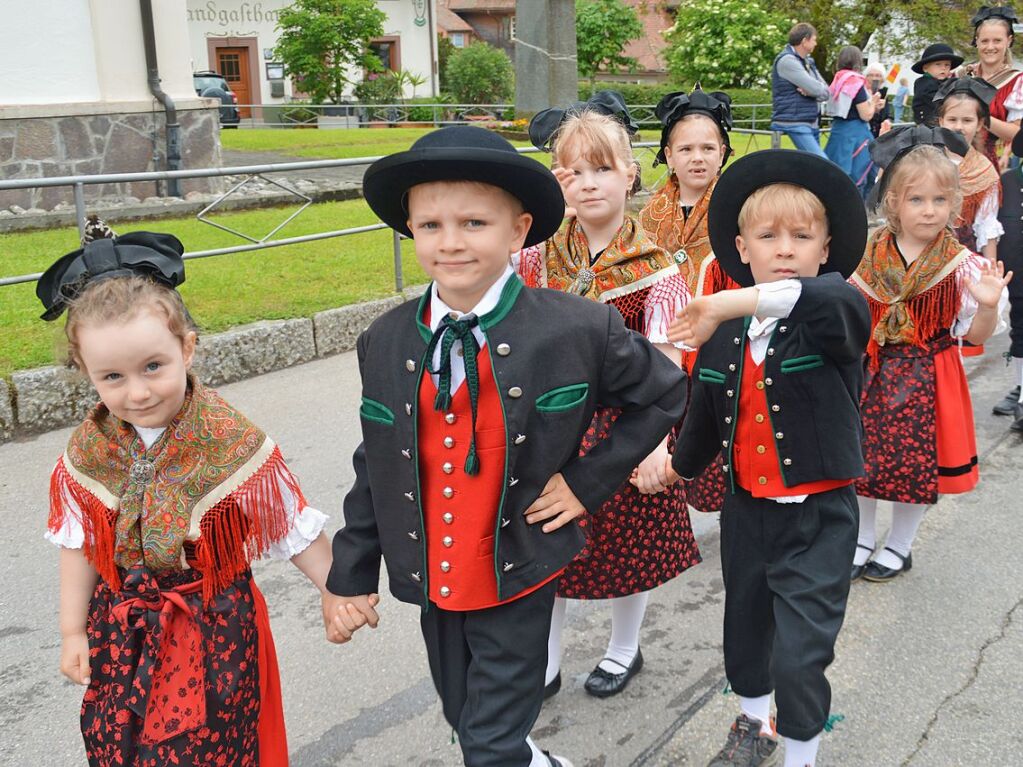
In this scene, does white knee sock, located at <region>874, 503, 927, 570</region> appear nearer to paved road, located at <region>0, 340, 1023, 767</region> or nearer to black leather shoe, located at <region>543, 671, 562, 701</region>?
paved road, located at <region>0, 340, 1023, 767</region>

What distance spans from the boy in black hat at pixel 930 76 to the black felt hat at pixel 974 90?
491 mm

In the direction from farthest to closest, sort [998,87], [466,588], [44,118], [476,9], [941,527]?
[476,9] < [44,118] < [998,87] < [941,527] < [466,588]

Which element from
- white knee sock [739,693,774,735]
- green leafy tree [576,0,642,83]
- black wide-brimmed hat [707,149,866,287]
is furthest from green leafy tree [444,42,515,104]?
white knee sock [739,693,774,735]

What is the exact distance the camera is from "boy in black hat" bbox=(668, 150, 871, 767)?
2.52 meters

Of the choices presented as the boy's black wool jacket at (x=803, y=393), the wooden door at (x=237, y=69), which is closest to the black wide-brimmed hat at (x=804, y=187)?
the boy's black wool jacket at (x=803, y=393)

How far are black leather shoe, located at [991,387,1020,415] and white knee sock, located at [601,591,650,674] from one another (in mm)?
3559

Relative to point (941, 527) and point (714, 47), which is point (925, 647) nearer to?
point (941, 527)

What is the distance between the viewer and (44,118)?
10281mm

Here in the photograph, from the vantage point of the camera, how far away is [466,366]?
7.10ft

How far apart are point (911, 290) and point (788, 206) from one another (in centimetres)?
150

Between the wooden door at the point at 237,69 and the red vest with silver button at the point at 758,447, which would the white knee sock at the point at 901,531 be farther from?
the wooden door at the point at 237,69

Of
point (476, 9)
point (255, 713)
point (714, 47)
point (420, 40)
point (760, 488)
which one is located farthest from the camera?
point (476, 9)

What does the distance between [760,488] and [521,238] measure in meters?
0.94

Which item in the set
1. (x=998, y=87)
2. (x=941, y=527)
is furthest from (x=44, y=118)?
(x=941, y=527)
